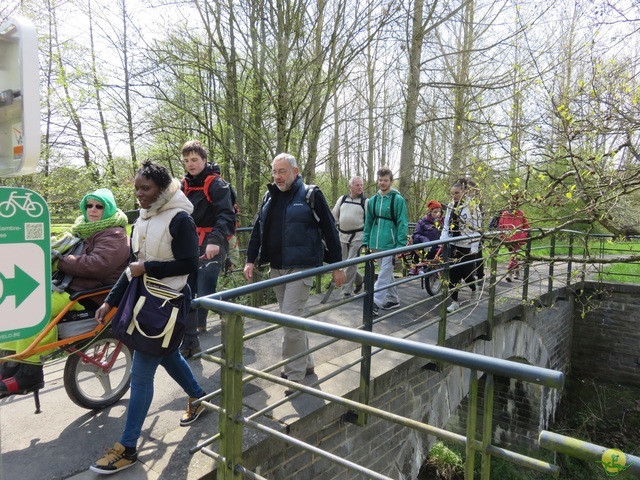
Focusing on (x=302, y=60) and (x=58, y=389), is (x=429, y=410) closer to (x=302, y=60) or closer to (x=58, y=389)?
(x=58, y=389)

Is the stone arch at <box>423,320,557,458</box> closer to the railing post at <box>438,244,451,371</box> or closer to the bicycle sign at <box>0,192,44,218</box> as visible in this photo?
the railing post at <box>438,244,451,371</box>

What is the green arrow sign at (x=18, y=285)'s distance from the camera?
1620mm

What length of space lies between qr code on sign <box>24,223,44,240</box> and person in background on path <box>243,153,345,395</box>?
1.83 meters

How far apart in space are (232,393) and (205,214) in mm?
2076

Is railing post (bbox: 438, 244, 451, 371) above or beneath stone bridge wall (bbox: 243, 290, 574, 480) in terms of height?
above

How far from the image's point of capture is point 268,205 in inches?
137

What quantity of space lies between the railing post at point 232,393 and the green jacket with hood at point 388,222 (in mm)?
3375

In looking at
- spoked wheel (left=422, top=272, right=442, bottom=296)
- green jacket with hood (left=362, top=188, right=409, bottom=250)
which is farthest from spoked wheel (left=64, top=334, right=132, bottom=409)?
spoked wheel (left=422, top=272, right=442, bottom=296)

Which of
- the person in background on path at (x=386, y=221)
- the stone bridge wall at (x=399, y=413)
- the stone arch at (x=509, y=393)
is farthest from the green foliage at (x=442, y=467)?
the person in background on path at (x=386, y=221)

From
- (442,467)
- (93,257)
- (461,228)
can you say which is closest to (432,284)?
(461,228)

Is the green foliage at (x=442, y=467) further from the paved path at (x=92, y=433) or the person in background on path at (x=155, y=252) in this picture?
the person in background on path at (x=155, y=252)

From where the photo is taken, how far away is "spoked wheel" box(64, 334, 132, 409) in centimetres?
300

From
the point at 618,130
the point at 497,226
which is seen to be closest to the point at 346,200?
the point at 497,226

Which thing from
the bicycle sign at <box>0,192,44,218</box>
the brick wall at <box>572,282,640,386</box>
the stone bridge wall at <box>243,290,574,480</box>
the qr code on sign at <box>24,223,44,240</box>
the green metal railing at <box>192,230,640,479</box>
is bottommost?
the brick wall at <box>572,282,640,386</box>
